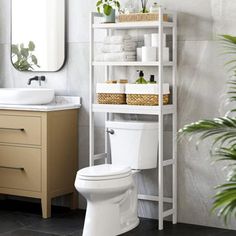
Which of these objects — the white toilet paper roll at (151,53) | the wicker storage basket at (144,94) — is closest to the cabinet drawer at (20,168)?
the wicker storage basket at (144,94)

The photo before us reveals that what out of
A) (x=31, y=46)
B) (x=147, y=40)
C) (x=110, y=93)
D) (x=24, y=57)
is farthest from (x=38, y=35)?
(x=147, y=40)

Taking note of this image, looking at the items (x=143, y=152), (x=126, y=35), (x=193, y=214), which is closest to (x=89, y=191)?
(x=143, y=152)

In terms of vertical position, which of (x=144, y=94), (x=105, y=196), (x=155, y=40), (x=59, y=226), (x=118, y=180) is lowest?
(x=59, y=226)

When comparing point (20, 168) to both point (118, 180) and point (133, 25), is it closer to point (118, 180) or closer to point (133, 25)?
point (118, 180)

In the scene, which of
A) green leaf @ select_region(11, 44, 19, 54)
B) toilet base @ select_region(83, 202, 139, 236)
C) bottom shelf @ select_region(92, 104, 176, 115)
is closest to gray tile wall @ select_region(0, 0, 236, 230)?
bottom shelf @ select_region(92, 104, 176, 115)

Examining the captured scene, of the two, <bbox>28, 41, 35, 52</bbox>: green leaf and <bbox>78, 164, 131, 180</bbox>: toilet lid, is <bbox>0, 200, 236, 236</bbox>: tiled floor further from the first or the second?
<bbox>28, 41, 35, 52</bbox>: green leaf

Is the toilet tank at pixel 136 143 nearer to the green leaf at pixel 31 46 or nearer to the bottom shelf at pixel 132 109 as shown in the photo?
the bottom shelf at pixel 132 109

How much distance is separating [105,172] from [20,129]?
967 millimetres

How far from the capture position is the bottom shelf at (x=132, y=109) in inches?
164

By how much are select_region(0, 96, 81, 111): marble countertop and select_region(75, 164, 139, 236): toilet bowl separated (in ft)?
2.23

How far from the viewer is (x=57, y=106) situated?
180 inches

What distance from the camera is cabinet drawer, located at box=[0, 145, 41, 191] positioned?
15.0 feet

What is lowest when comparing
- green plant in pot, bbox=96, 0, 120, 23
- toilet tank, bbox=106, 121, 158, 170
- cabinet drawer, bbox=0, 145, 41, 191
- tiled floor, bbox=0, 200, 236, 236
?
tiled floor, bbox=0, 200, 236, 236

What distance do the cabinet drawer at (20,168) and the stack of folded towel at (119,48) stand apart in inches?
35.5
